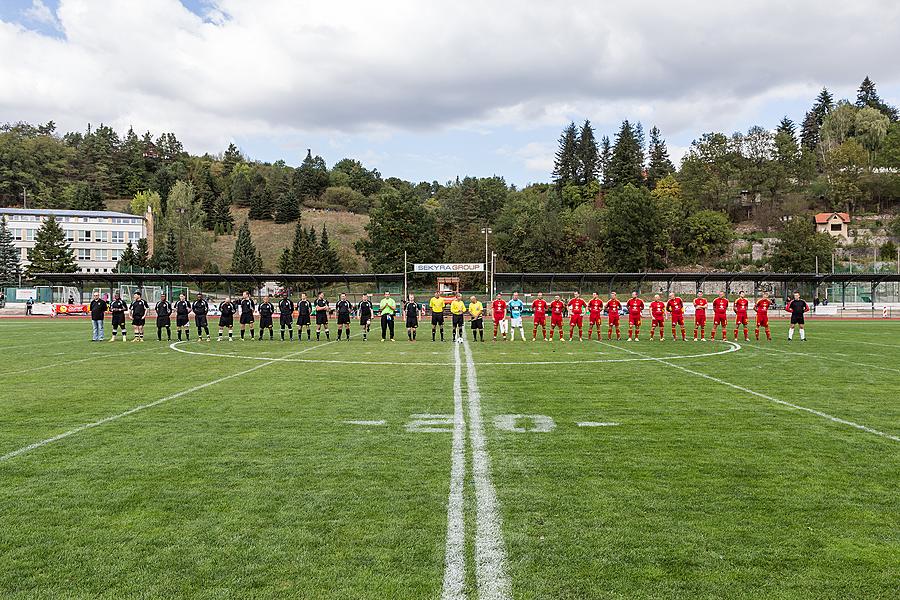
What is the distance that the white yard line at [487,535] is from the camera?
3689mm

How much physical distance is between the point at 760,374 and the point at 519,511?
10294mm

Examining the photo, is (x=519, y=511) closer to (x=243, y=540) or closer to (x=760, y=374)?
(x=243, y=540)

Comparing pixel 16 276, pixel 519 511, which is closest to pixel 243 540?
pixel 519 511

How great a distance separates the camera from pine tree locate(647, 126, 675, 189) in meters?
123

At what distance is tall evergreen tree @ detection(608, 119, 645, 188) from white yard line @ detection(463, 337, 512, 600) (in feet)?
359

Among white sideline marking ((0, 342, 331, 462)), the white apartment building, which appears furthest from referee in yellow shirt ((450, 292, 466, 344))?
the white apartment building

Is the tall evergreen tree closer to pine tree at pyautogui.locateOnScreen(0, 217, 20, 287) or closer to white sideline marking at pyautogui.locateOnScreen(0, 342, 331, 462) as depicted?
pine tree at pyautogui.locateOnScreen(0, 217, 20, 287)

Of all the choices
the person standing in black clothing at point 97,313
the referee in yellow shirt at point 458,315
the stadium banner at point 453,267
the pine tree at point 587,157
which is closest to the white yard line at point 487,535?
the referee in yellow shirt at point 458,315

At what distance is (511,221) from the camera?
300 ft

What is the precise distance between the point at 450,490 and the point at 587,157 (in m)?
129

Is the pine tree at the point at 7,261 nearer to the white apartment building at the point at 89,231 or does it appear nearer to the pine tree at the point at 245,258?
the white apartment building at the point at 89,231

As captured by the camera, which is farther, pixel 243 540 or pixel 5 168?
pixel 5 168

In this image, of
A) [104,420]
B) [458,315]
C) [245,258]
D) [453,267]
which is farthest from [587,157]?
[104,420]

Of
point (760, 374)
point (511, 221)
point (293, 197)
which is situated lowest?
point (760, 374)
